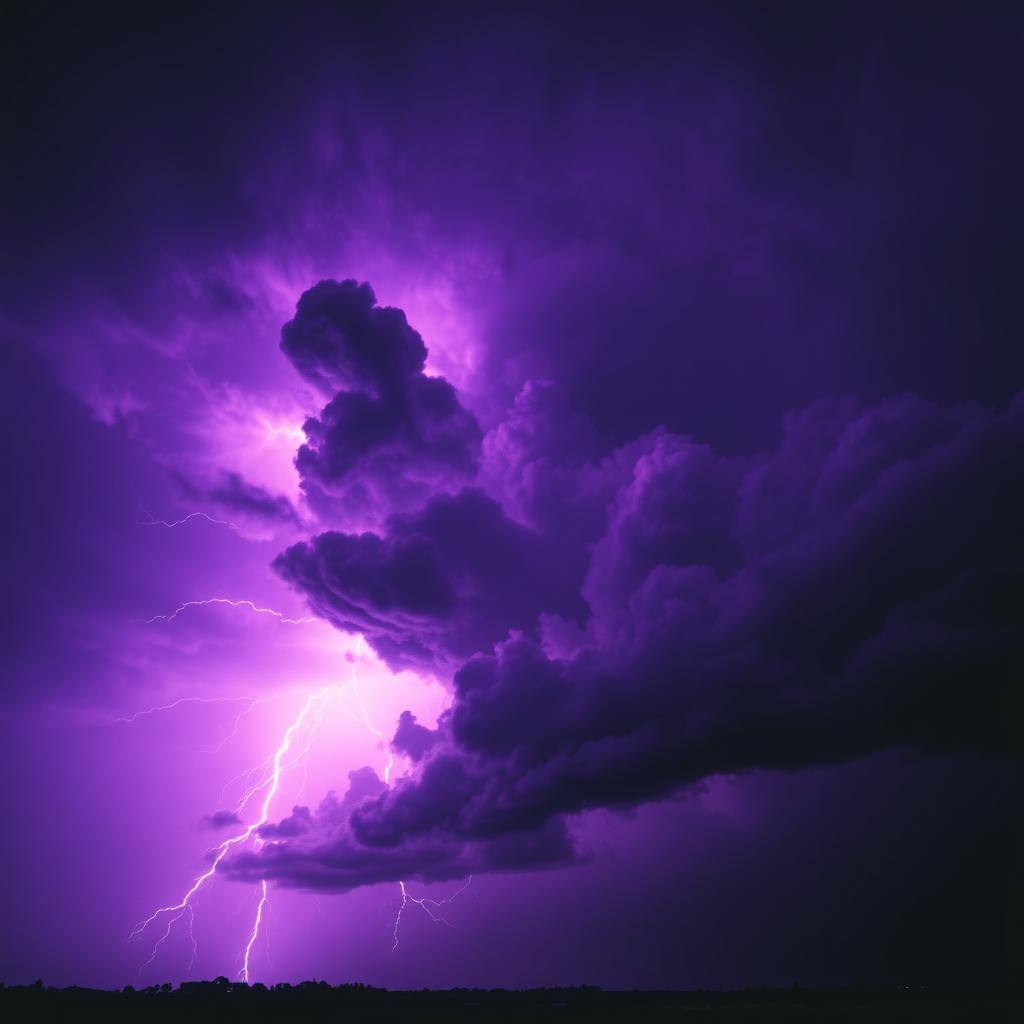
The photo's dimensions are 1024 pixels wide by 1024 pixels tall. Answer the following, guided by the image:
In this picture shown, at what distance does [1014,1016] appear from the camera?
4453 centimetres

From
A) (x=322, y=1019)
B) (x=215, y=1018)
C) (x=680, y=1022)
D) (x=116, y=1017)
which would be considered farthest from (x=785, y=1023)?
(x=116, y=1017)

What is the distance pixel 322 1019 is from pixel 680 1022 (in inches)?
1035

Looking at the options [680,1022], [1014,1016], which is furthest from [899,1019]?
[680,1022]

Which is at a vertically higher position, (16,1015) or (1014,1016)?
(16,1015)

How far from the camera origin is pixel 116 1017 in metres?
46.7

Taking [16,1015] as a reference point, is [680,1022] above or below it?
below

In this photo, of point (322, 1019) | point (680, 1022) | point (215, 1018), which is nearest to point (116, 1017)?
point (215, 1018)

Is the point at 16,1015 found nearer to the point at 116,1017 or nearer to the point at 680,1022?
the point at 116,1017

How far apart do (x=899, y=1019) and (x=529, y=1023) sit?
81.9 ft

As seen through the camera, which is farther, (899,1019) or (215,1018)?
(215,1018)

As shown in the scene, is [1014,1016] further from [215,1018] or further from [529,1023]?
[215,1018]

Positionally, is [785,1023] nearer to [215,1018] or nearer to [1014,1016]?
[1014,1016]

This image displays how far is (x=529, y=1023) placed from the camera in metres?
44.5

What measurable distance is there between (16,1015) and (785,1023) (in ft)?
175
